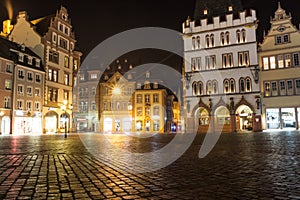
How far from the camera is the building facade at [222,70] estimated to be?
42.1 metres

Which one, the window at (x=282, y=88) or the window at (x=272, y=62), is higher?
the window at (x=272, y=62)

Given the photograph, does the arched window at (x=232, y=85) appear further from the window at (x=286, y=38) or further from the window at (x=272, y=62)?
the window at (x=286, y=38)

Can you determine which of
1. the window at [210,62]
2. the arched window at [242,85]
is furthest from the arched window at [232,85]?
the window at [210,62]

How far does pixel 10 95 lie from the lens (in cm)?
4256

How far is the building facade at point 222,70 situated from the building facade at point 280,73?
1.63 metres

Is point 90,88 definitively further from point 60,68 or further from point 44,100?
point 44,100

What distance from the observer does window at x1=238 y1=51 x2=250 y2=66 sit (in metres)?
42.4

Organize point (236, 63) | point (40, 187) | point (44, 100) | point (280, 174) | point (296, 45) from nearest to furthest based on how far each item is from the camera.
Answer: point (40, 187), point (280, 174), point (296, 45), point (236, 63), point (44, 100)

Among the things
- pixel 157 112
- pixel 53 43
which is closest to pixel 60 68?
pixel 53 43

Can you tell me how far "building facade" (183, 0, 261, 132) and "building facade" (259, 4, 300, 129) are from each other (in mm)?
1635

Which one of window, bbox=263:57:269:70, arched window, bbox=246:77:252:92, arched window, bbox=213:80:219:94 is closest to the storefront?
arched window, bbox=246:77:252:92

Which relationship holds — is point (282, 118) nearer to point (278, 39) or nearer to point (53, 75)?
point (278, 39)

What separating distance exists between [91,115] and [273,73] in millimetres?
36824

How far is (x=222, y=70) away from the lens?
4384 cm
